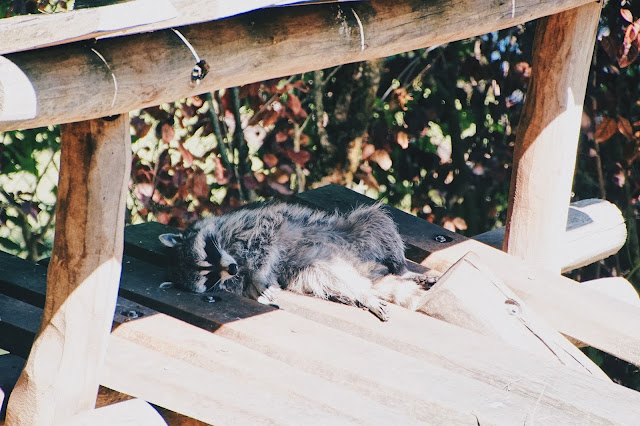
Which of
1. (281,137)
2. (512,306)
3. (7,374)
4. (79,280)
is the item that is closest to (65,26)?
(79,280)

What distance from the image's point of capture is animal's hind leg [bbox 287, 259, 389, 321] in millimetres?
3346

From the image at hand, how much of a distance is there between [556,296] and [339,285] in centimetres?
100

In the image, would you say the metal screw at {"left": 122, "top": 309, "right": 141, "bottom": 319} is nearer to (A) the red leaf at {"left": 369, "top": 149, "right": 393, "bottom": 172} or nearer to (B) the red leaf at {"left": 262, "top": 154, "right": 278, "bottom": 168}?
(B) the red leaf at {"left": 262, "top": 154, "right": 278, "bottom": 168}

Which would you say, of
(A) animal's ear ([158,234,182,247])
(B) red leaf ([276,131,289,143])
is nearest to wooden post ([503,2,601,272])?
(A) animal's ear ([158,234,182,247])

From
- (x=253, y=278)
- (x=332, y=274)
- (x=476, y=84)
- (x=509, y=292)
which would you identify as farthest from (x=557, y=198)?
(x=476, y=84)

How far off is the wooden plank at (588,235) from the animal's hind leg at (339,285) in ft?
4.51

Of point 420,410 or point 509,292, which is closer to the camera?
point 420,410

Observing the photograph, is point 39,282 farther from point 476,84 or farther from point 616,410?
point 476,84

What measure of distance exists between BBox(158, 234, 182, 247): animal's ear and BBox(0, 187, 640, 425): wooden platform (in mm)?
553

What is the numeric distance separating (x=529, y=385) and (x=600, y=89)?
3.83 metres

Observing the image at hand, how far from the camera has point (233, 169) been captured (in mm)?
6051

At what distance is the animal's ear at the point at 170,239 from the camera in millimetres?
3982

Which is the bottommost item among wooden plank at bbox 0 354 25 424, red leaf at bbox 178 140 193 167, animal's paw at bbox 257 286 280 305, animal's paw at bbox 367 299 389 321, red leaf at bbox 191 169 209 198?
wooden plank at bbox 0 354 25 424

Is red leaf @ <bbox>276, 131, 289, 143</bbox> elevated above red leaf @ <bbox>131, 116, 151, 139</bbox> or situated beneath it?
elevated above
